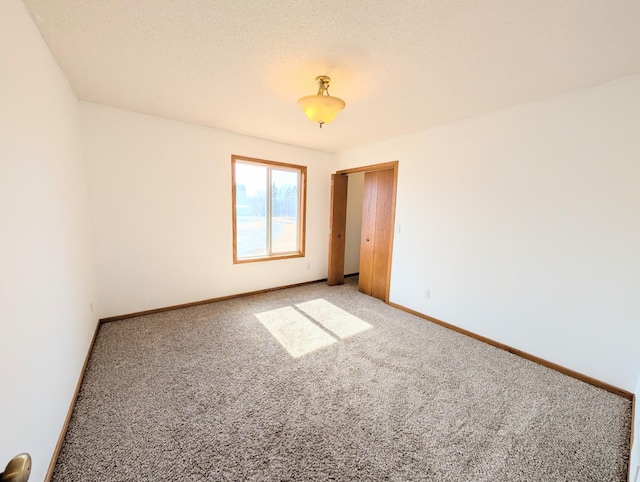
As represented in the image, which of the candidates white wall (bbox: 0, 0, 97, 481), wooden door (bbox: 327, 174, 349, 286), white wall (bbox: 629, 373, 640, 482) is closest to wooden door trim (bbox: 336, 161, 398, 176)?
wooden door (bbox: 327, 174, 349, 286)

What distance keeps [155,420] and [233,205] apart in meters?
2.64

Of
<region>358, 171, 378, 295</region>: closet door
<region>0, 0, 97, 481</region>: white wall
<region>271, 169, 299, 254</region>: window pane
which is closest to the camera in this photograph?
<region>0, 0, 97, 481</region>: white wall

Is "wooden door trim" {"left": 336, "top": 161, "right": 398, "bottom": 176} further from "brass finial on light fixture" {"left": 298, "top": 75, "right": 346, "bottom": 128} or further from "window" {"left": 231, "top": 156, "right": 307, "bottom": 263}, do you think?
"brass finial on light fixture" {"left": 298, "top": 75, "right": 346, "bottom": 128}

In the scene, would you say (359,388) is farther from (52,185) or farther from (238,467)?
(52,185)

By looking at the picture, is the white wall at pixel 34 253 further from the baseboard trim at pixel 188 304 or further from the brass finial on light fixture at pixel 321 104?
the brass finial on light fixture at pixel 321 104

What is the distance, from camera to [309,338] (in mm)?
2752

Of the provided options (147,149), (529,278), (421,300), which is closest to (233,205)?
(147,149)

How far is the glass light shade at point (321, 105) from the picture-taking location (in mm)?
1948

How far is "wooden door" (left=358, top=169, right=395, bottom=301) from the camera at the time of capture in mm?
3869

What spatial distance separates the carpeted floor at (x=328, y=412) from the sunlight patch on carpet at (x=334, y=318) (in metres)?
0.15

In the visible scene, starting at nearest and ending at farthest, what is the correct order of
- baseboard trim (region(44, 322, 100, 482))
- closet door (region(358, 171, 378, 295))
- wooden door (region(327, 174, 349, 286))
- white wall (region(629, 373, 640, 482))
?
white wall (region(629, 373, 640, 482))
baseboard trim (region(44, 322, 100, 482))
closet door (region(358, 171, 378, 295))
wooden door (region(327, 174, 349, 286))

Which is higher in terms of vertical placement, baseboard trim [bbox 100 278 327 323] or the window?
the window

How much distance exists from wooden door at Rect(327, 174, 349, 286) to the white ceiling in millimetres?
1980

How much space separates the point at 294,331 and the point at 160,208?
7.27 ft
